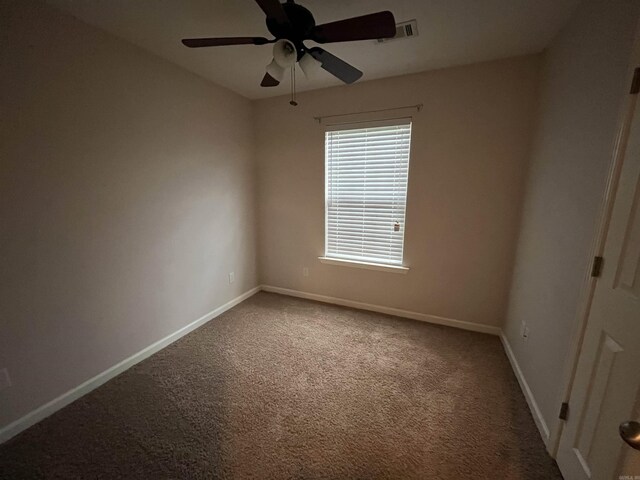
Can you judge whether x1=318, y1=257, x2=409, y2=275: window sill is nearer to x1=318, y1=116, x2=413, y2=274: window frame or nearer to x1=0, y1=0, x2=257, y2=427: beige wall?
x1=318, y1=116, x2=413, y2=274: window frame

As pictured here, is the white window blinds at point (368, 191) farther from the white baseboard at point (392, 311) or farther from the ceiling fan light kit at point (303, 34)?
the ceiling fan light kit at point (303, 34)

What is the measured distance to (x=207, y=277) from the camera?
2.77m

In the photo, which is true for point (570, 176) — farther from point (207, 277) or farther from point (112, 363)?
point (112, 363)

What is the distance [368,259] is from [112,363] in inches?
98.3

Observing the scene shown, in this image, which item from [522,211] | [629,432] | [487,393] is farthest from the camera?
[522,211]

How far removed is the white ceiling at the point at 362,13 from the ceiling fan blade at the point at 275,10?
0.44 metres

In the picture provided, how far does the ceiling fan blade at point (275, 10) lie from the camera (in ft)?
3.65

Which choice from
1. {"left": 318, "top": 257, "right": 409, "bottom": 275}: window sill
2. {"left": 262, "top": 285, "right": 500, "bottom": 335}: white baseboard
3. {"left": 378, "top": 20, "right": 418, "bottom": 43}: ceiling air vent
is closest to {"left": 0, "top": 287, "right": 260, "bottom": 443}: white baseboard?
{"left": 262, "top": 285, "right": 500, "bottom": 335}: white baseboard

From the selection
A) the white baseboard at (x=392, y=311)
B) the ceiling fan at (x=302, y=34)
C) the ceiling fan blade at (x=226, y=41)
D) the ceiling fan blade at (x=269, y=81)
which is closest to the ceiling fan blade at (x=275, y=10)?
the ceiling fan at (x=302, y=34)

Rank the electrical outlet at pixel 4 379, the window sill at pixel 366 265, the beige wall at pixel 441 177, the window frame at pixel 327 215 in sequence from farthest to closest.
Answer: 1. the window sill at pixel 366 265
2. the window frame at pixel 327 215
3. the beige wall at pixel 441 177
4. the electrical outlet at pixel 4 379

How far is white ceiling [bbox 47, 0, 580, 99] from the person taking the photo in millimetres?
1518

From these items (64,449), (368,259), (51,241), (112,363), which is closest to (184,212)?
(51,241)

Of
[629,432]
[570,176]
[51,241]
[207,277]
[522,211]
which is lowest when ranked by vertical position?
[207,277]

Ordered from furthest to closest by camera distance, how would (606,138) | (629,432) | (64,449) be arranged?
(64,449) → (606,138) → (629,432)
